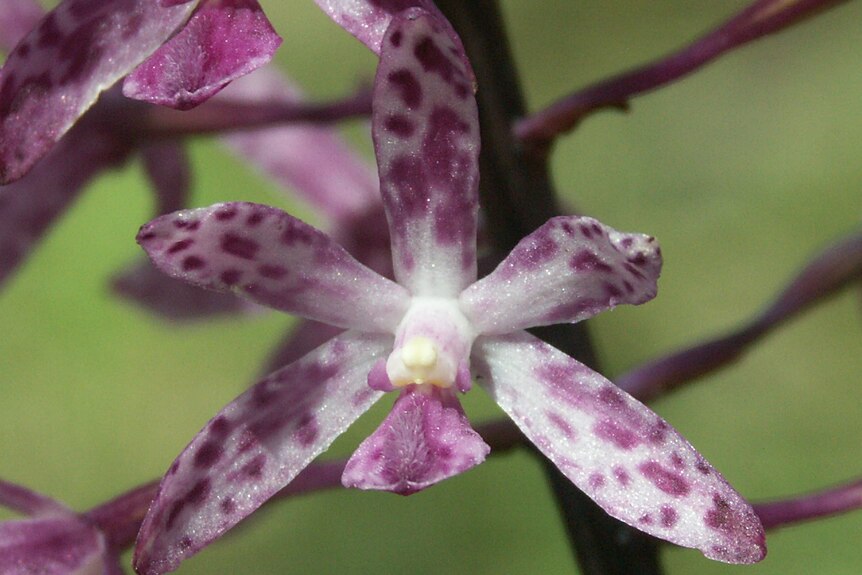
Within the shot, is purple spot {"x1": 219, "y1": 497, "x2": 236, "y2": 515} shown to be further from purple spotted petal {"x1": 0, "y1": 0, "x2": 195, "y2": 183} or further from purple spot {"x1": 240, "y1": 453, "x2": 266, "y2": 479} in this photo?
purple spotted petal {"x1": 0, "y1": 0, "x2": 195, "y2": 183}

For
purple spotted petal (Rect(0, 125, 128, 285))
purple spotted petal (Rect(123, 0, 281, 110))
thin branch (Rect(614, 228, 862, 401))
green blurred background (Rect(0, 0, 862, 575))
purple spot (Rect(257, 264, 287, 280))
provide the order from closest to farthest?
1. purple spotted petal (Rect(123, 0, 281, 110))
2. purple spot (Rect(257, 264, 287, 280))
3. thin branch (Rect(614, 228, 862, 401))
4. purple spotted petal (Rect(0, 125, 128, 285))
5. green blurred background (Rect(0, 0, 862, 575))

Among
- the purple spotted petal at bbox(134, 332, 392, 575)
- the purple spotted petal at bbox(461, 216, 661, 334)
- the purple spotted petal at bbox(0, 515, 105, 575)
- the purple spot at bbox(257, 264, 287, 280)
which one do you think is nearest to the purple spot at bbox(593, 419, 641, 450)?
the purple spotted petal at bbox(461, 216, 661, 334)

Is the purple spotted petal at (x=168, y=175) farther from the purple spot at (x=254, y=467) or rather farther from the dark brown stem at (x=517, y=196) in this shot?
the purple spot at (x=254, y=467)

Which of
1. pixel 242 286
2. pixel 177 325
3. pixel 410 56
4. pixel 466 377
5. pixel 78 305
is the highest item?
pixel 410 56

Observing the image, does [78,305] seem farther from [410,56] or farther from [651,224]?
[410,56]

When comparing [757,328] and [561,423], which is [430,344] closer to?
[561,423]

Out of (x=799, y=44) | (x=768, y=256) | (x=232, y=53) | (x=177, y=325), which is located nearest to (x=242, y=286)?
(x=232, y=53)

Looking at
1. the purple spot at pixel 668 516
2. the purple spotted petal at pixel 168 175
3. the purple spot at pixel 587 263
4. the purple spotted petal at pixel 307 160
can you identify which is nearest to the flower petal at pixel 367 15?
the purple spot at pixel 587 263
